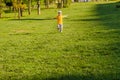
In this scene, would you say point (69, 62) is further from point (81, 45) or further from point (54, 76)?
point (81, 45)

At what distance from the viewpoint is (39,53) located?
50.4ft

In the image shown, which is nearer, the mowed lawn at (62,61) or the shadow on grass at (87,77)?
the shadow on grass at (87,77)

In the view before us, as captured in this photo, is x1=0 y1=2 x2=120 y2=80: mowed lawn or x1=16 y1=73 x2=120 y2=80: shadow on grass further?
x1=0 y1=2 x2=120 y2=80: mowed lawn

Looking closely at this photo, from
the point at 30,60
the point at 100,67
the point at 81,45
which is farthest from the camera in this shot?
the point at 81,45

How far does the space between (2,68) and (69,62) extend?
93.9 inches

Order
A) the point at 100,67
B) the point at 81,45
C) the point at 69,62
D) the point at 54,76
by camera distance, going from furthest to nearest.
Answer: the point at 81,45, the point at 69,62, the point at 100,67, the point at 54,76

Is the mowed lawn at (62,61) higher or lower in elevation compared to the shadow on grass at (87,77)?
lower

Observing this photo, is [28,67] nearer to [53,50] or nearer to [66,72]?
[66,72]

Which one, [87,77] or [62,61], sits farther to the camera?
[62,61]

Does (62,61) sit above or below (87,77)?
below

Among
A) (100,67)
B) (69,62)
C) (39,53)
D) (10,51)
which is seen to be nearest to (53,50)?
(39,53)

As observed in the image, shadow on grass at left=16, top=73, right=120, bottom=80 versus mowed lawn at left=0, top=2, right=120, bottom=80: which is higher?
shadow on grass at left=16, top=73, right=120, bottom=80

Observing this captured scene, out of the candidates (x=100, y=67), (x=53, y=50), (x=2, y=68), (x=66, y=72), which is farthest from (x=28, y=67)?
(x=53, y=50)

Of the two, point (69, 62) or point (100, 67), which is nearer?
point (100, 67)
